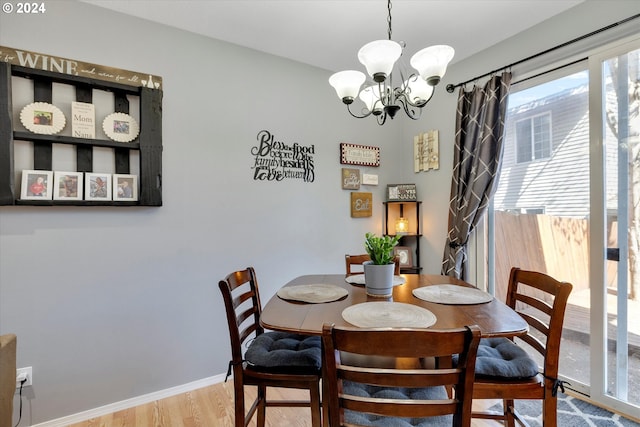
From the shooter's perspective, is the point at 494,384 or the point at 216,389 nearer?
the point at 494,384

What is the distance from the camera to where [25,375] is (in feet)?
5.71

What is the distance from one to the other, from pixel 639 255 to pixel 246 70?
9.51 ft

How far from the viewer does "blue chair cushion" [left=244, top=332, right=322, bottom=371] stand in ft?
4.38

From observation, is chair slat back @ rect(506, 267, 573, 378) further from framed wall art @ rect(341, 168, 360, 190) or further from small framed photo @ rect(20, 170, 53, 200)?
small framed photo @ rect(20, 170, 53, 200)

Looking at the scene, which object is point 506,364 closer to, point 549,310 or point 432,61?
point 549,310

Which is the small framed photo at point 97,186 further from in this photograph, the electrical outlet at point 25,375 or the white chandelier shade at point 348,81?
the white chandelier shade at point 348,81

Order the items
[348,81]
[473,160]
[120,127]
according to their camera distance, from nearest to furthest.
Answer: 1. [348,81]
2. [120,127]
3. [473,160]

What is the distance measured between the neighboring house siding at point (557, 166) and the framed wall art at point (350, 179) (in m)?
1.25

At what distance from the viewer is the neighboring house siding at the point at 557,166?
202 cm

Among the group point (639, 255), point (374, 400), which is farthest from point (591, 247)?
point (374, 400)

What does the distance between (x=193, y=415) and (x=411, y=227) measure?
237cm

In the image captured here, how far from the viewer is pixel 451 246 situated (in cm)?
264

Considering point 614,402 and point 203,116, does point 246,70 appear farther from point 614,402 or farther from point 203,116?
point 614,402

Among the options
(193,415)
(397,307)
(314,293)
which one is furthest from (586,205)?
(193,415)
